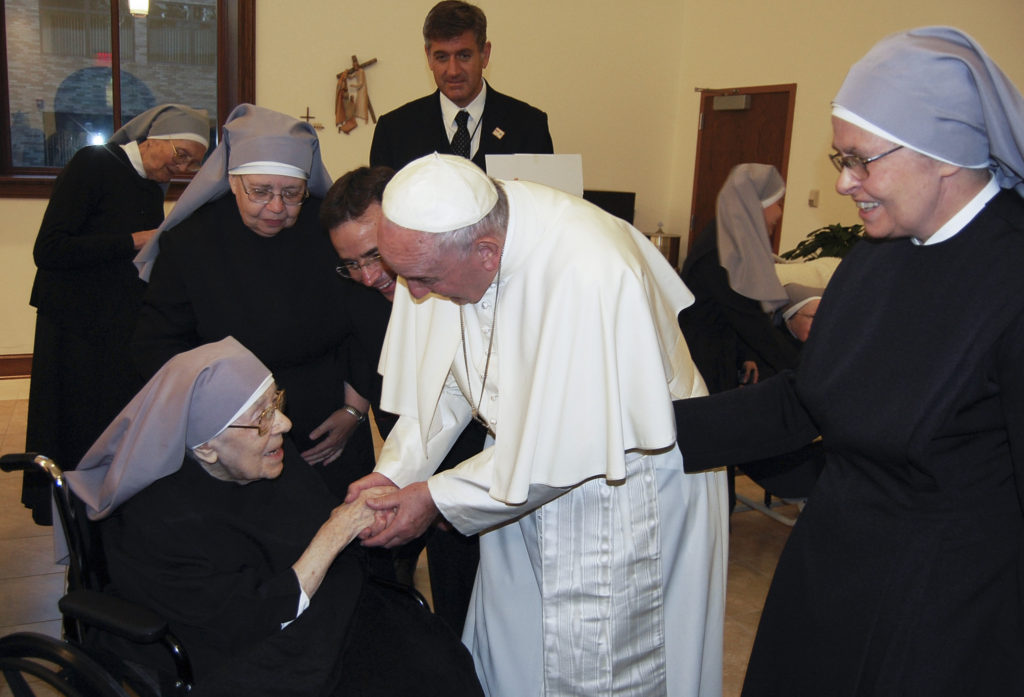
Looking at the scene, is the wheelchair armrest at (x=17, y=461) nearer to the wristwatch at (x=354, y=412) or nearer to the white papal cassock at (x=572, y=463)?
the white papal cassock at (x=572, y=463)

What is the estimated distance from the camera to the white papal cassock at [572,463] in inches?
70.4

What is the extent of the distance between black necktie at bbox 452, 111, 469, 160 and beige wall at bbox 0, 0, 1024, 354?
378 centimetres

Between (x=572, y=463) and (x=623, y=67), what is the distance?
7.79 m

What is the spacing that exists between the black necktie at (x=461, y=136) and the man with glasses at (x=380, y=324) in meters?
1.39

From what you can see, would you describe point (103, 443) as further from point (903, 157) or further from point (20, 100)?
point (20, 100)

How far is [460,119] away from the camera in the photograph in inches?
158

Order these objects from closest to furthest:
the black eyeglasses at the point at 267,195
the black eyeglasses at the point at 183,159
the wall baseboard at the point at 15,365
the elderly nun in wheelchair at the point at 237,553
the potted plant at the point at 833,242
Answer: the elderly nun in wheelchair at the point at 237,553 → the black eyeglasses at the point at 267,195 → the black eyeglasses at the point at 183,159 → the potted plant at the point at 833,242 → the wall baseboard at the point at 15,365

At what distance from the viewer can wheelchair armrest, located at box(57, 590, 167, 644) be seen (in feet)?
5.56

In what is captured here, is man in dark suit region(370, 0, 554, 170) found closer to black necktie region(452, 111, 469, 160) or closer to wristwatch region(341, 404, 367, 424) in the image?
black necktie region(452, 111, 469, 160)

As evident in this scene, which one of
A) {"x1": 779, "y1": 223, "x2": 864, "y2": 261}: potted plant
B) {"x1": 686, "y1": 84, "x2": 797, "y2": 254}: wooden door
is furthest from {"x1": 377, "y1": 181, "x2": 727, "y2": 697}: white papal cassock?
{"x1": 686, "y1": 84, "x2": 797, "y2": 254}: wooden door

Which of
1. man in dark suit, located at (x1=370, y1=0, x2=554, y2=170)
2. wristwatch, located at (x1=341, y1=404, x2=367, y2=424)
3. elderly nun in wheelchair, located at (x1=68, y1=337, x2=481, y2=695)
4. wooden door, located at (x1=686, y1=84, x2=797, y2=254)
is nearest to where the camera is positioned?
elderly nun in wheelchair, located at (x1=68, y1=337, x2=481, y2=695)

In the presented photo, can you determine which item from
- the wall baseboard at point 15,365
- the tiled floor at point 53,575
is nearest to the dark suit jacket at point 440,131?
the tiled floor at point 53,575

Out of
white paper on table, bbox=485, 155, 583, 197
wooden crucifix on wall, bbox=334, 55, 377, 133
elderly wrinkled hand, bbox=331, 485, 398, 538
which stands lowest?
elderly wrinkled hand, bbox=331, 485, 398, 538

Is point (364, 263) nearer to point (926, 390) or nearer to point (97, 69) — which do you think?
point (926, 390)
